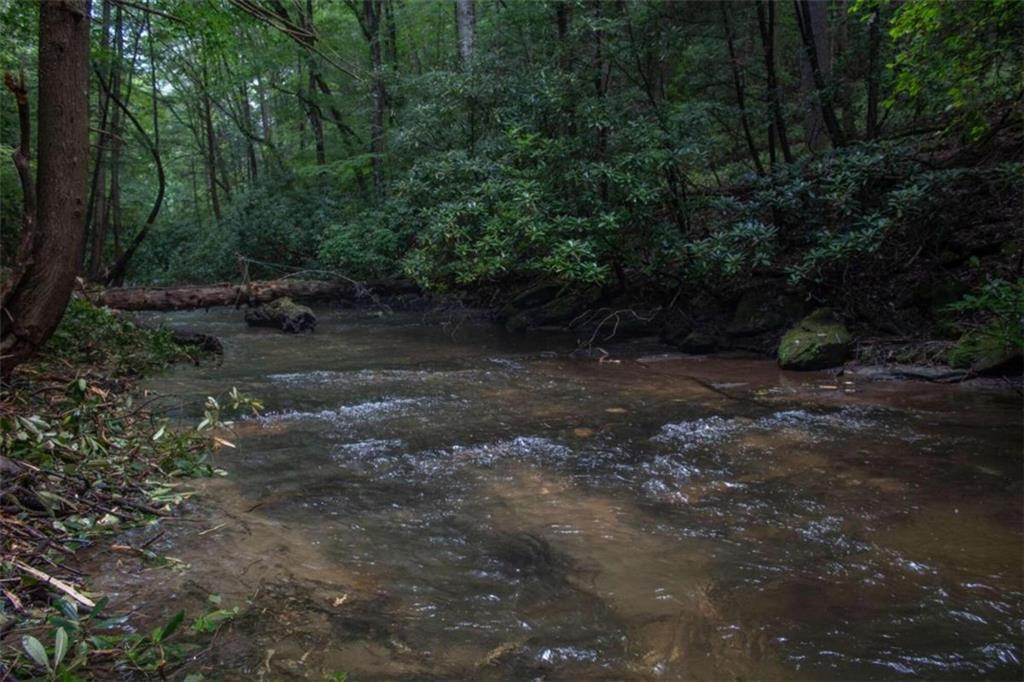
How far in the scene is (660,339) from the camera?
34.7 ft

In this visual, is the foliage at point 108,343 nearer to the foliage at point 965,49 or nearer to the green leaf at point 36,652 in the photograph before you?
the green leaf at point 36,652

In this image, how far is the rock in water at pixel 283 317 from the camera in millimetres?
11896

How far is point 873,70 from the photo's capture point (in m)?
10.6

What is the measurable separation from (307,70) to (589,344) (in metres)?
14.7

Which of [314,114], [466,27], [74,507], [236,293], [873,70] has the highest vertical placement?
[314,114]

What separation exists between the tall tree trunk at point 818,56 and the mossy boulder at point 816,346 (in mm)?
3831

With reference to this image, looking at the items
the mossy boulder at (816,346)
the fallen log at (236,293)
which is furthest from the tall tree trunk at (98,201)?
the mossy boulder at (816,346)

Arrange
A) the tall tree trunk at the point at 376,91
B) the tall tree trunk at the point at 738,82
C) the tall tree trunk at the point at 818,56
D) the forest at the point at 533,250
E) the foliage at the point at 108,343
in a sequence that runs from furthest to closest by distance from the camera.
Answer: the tall tree trunk at the point at 376,91
the tall tree trunk at the point at 738,82
the tall tree trunk at the point at 818,56
the foliage at the point at 108,343
the forest at the point at 533,250

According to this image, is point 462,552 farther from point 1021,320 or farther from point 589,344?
point 589,344

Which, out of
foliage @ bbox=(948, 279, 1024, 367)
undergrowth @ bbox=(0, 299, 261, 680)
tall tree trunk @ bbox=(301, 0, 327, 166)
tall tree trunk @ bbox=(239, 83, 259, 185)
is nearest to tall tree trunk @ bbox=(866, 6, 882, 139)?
foliage @ bbox=(948, 279, 1024, 367)

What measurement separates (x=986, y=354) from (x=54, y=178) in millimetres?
8230

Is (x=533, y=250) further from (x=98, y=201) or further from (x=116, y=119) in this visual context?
(x=98, y=201)

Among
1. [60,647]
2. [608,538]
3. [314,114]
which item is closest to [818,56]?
[608,538]

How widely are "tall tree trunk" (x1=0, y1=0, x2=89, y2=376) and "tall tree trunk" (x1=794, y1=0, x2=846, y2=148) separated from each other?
392 inches
